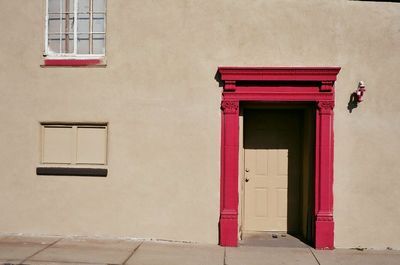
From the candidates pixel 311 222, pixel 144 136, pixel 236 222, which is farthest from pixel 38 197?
pixel 311 222

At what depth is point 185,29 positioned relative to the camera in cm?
763

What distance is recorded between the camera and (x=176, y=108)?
25.1 ft

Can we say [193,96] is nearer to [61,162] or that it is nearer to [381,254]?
[61,162]

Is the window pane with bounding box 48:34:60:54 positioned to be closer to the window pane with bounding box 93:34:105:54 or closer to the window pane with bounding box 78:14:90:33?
the window pane with bounding box 78:14:90:33

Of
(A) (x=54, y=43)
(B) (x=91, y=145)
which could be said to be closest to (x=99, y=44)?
(A) (x=54, y=43)

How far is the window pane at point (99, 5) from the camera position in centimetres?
791

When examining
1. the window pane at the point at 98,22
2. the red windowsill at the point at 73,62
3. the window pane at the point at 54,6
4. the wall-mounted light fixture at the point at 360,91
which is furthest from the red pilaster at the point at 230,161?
the window pane at the point at 54,6

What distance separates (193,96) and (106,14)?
6.90 feet

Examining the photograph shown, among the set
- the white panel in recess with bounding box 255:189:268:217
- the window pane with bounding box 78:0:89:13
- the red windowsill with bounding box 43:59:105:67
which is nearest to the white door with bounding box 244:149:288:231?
the white panel in recess with bounding box 255:189:268:217

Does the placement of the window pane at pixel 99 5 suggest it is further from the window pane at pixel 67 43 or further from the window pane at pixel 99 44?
the window pane at pixel 67 43

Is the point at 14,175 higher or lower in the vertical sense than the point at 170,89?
lower

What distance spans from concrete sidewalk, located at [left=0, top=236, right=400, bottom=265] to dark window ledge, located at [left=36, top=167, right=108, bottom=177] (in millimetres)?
1118

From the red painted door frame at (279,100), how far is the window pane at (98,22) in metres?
2.29

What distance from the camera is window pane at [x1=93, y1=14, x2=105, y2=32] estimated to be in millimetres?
7934
